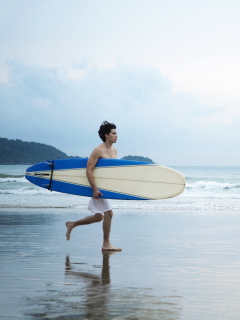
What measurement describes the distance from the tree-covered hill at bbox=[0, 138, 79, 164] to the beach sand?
5368 centimetres

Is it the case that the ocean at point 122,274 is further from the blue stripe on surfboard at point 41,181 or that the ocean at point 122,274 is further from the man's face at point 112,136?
the man's face at point 112,136

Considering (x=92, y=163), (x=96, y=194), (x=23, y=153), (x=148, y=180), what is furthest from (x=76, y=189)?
(x=23, y=153)

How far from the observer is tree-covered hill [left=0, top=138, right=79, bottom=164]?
2480 inches

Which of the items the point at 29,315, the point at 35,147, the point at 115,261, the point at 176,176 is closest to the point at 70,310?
the point at 29,315

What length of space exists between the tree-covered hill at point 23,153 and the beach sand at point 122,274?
176 feet

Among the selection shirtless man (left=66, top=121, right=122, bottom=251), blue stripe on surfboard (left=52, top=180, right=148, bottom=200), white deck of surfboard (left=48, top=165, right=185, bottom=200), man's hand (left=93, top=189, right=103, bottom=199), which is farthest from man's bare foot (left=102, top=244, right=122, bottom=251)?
white deck of surfboard (left=48, top=165, right=185, bottom=200)

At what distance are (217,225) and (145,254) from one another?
389cm

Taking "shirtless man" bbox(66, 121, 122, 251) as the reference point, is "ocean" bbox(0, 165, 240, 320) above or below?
below

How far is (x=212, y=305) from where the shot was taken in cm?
356

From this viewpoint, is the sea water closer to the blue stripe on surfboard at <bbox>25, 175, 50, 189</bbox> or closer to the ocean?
the ocean

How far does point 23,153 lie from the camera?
214ft

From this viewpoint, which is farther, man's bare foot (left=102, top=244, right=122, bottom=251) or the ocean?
man's bare foot (left=102, top=244, right=122, bottom=251)

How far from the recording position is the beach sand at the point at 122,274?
11.2 feet

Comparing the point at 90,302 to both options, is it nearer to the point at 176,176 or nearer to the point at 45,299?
the point at 45,299
